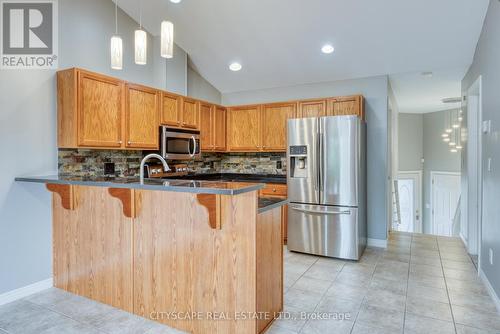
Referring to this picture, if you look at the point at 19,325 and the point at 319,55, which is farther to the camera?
the point at 319,55

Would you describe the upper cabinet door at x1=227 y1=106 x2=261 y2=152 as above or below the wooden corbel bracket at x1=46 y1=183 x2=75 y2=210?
above

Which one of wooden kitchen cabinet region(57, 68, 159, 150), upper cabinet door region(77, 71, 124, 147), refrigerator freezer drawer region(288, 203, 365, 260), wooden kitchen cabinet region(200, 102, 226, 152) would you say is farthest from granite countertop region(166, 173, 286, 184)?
upper cabinet door region(77, 71, 124, 147)

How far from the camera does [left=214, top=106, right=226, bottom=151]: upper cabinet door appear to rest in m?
5.03

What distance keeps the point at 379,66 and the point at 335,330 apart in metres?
3.48

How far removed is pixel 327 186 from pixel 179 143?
2.08 meters

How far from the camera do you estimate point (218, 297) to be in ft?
6.92

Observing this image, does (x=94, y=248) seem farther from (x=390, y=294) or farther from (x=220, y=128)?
(x=220, y=128)

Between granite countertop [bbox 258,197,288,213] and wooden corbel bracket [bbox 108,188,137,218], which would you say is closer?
granite countertop [bbox 258,197,288,213]

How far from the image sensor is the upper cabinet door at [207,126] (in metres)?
4.73

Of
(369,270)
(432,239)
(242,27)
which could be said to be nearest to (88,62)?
(242,27)

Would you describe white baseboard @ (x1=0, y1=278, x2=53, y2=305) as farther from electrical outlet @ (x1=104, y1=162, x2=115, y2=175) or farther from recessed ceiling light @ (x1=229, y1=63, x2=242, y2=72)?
recessed ceiling light @ (x1=229, y1=63, x2=242, y2=72)

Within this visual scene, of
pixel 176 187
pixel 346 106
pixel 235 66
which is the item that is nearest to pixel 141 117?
pixel 235 66

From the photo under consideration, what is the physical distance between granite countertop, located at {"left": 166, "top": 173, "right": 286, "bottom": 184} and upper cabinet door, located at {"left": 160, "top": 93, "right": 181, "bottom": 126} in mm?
926

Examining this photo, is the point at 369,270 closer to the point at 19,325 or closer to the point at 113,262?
the point at 113,262
